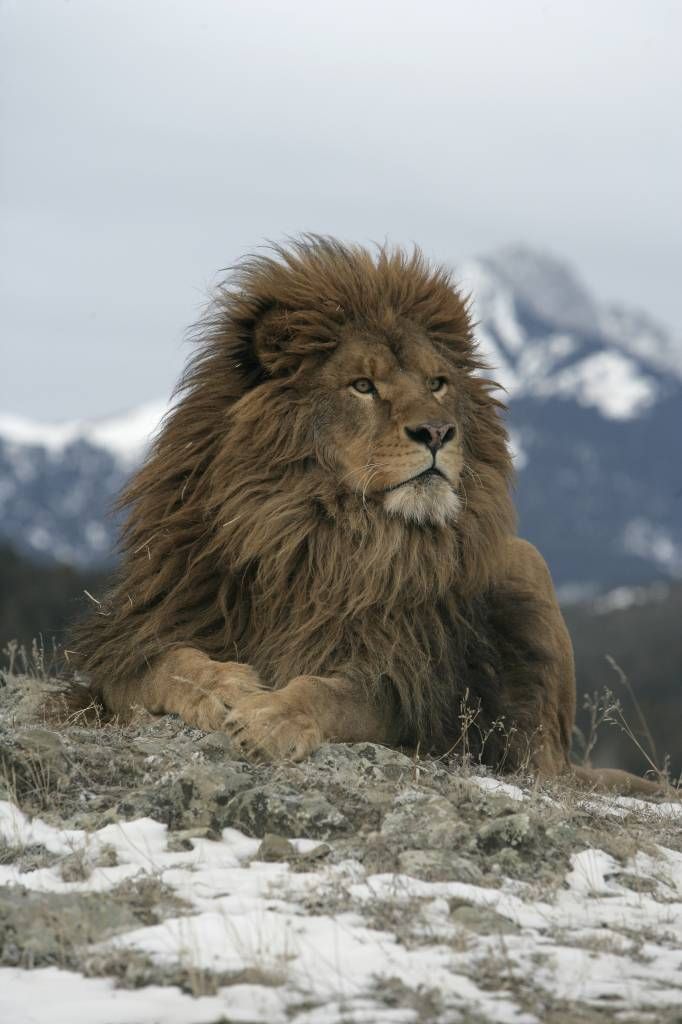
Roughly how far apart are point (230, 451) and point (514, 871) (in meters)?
2.41

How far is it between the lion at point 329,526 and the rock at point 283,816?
30.1 inches

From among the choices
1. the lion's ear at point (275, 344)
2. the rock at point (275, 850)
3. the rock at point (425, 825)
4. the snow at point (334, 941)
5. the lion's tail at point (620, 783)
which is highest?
the lion's ear at point (275, 344)

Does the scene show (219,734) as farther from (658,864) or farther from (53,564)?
(53,564)

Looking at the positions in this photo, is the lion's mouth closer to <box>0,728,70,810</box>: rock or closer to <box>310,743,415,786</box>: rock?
<box>310,743,415,786</box>: rock

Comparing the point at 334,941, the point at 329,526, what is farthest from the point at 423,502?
the point at 334,941

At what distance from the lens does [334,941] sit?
420 centimetres

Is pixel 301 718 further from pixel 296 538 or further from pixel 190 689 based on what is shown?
pixel 296 538

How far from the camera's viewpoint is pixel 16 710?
22.1ft

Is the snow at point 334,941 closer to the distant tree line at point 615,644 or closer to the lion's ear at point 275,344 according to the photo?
the lion's ear at point 275,344

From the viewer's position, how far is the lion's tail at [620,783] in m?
7.65

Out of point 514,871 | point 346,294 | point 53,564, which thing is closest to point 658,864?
point 514,871

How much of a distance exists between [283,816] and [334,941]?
99 cm

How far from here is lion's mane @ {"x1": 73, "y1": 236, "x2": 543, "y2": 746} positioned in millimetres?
6449

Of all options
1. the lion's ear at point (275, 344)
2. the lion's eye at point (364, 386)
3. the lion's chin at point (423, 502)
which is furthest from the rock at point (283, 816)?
the lion's ear at point (275, 344)
